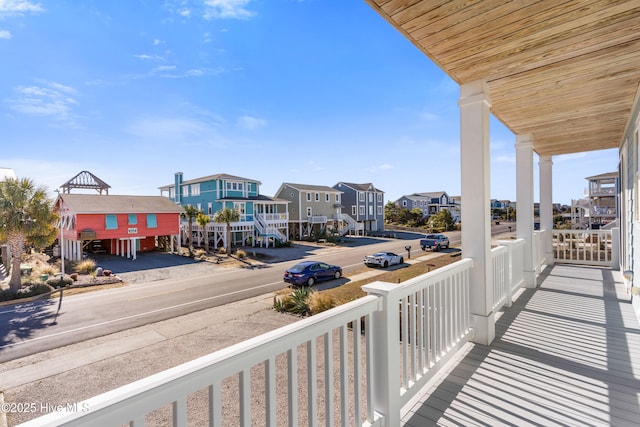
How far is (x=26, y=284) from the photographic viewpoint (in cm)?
1120

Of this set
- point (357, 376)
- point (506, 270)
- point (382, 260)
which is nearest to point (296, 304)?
point (506, 270)

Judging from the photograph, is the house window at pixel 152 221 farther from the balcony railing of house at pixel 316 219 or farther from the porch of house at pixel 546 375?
the porch of house at pixel 546 375

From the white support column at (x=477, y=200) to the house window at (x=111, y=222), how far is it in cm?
2062

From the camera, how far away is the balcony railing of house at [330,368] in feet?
2.80

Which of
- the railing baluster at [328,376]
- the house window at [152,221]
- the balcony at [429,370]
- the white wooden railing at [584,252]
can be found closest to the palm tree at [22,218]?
the house window at [152,221]

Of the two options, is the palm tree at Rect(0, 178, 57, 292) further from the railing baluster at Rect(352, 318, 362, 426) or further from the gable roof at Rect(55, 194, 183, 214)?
the railing baluster at Rect(352, 318, 362, 426)

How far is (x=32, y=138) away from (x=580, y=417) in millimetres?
23238

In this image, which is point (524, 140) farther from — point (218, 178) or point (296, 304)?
point (218, 178)

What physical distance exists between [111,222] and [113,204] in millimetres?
1448

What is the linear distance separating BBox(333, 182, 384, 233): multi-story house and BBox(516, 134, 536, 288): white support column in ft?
90.8

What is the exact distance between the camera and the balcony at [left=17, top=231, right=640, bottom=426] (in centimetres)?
100

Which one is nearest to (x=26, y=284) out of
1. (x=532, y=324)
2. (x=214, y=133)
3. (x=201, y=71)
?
(x=201, y=71)

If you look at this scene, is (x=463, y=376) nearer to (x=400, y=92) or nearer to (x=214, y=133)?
(x=400, y=92)

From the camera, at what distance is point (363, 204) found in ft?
116
